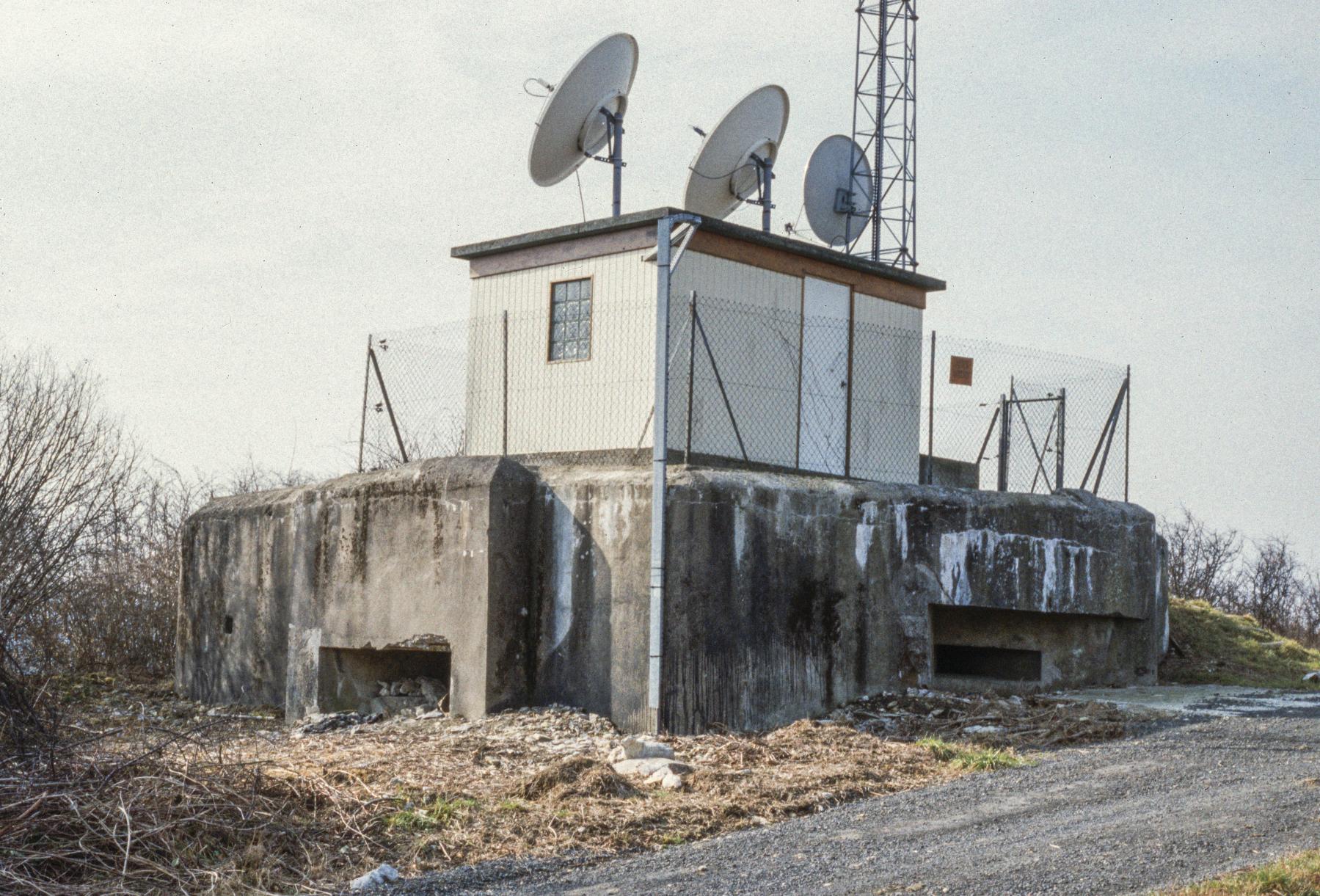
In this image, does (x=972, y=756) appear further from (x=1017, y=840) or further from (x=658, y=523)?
(x=658, y=523)

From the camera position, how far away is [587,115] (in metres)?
12.8

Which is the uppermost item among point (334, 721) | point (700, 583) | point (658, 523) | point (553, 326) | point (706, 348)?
point (553, 326)

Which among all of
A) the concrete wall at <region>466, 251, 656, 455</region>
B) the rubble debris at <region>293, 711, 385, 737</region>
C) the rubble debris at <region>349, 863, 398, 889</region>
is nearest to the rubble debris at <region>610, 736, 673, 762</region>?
the rubble debris at <region>349, 863, 398, 889</region>

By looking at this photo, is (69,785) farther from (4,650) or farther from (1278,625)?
(1278,625)

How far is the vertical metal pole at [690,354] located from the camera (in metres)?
10.8

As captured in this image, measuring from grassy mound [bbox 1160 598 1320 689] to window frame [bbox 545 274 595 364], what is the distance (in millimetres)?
6690

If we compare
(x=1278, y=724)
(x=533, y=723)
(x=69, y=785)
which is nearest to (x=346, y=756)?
(x=533, y=723)

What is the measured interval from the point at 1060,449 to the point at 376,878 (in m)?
8.58

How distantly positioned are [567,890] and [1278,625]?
20940mm

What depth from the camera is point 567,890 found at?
6414mm

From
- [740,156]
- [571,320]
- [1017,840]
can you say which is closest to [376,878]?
[1017,840]

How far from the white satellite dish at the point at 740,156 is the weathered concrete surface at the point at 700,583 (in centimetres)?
350

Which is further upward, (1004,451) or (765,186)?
(765,186)

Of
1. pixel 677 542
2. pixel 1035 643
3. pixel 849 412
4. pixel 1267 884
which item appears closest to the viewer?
pixel 1267 884
